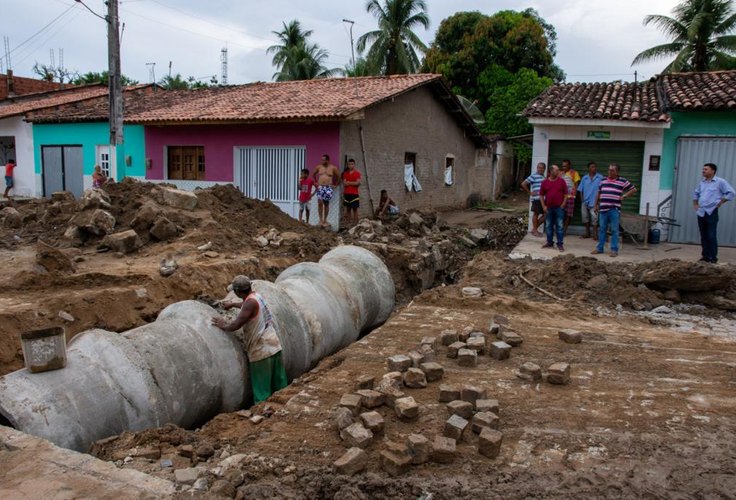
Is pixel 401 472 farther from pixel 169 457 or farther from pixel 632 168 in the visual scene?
pixel 632 168

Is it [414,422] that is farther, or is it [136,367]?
[136,367]

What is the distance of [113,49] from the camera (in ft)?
52.2

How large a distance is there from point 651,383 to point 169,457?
4.14 metres

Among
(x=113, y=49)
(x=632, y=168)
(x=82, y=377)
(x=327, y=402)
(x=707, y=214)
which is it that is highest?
(x=113, y=49)

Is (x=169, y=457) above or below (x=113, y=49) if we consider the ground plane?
below

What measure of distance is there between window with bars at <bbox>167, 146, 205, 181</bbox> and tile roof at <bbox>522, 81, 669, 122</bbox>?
955 centimetres

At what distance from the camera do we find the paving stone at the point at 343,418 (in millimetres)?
4191

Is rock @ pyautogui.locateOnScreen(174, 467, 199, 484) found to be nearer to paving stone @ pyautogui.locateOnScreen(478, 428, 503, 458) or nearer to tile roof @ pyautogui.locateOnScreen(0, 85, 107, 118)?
paving stone @ pyautogui.locateOnScreen(478, 428, 503, 458)

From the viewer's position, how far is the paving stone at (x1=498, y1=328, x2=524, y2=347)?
20.6 ft

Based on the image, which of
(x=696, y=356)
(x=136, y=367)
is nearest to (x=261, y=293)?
(x=136, y=367)

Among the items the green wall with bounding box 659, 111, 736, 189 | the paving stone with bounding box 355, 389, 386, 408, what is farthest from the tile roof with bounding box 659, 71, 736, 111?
the paving stone with bounding box 355, 389, 386, 408

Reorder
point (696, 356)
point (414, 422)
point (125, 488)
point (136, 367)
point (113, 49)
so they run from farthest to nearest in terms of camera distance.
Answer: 1. point (113, 49)
2. point (696, 356)
3. point (136, 367)
4. point (414, 422)
5. point (125, 488)

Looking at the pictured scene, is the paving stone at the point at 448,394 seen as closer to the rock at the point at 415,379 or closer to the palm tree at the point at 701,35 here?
the rock at the point at 415,379

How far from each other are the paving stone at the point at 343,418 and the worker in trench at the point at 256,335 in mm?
1576
